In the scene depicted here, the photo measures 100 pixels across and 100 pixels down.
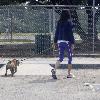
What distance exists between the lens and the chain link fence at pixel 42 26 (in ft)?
66.6

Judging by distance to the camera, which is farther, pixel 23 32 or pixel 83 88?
pixel 23 32

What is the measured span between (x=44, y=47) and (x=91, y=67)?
4.15 m

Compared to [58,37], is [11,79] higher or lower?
lower

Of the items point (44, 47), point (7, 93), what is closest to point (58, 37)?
point (7, 93)

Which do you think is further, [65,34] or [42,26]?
[42,26]

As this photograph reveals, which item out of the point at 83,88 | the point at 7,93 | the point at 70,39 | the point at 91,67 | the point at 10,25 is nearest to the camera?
→ the point at 7,93

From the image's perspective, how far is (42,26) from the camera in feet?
69.7

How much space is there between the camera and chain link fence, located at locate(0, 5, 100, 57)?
800 inches

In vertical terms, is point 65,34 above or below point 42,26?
above

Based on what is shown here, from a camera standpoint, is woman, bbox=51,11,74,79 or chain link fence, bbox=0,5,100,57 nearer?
woman, bbox=51,11,74,79

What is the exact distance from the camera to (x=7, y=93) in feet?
34.7

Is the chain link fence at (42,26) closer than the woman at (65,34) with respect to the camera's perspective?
No

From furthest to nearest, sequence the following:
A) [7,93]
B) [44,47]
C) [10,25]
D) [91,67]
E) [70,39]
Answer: [10,25] < [44,47] < [91,67] < [70,39] < [7,93]

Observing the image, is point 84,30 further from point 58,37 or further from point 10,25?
point 58,37
